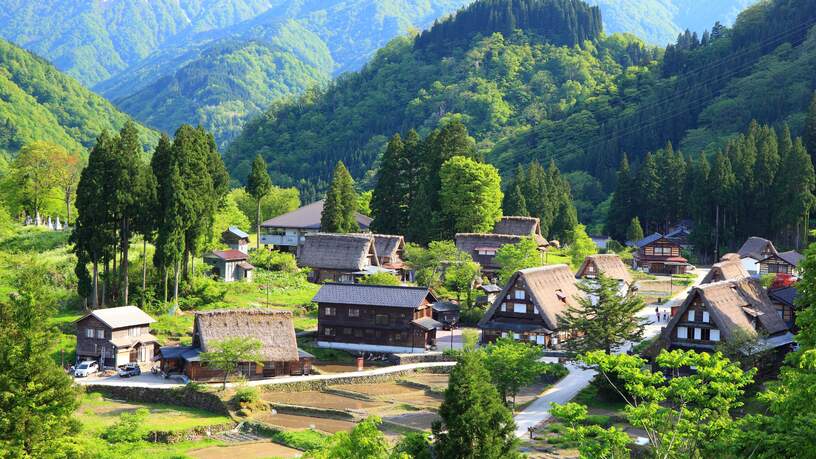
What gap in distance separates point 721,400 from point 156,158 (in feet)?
136

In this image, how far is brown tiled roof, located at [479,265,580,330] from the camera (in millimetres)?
53312

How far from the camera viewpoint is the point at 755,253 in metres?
73.5

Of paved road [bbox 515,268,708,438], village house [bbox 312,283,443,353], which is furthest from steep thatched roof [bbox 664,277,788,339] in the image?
village house [bbox 312,283,443,353]

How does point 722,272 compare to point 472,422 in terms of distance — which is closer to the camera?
point 472,422

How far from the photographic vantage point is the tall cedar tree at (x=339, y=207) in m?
75.1

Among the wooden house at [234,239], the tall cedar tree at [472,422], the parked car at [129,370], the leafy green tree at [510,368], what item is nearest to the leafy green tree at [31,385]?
the tall cedar tree at [472,422]

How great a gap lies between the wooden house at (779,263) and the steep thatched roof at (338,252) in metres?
29.1

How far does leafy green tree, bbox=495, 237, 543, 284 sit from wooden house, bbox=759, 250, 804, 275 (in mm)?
19261

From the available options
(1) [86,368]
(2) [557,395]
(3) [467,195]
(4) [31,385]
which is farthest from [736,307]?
(4) [31,385]

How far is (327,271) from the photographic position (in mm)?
68688

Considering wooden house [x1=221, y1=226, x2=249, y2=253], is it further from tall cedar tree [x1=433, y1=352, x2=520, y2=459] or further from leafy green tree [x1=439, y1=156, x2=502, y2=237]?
tall cedar tree [x1=433, y1=352, x2=520, y2=459]

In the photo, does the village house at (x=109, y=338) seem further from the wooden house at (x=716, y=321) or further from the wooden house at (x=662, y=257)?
the wooden house at (x=662, y=257)

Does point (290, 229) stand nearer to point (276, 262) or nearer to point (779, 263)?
point (276, 262)

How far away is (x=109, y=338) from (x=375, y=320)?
48.9ft
